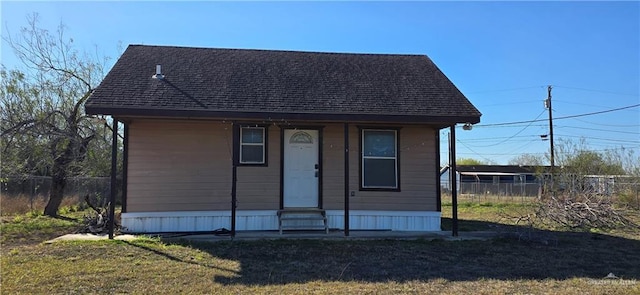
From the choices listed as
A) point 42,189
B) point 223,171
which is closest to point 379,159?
point 223,171

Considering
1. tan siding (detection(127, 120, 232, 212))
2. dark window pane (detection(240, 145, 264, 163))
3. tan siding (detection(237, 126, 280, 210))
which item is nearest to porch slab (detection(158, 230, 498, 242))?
tan siding (detection(237, 126, 280, 210))

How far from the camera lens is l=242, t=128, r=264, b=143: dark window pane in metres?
9.99

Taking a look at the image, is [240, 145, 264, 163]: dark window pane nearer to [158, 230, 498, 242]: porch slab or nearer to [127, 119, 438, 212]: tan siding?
[127, 119, 438, 212]: tan siding

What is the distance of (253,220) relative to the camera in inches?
388

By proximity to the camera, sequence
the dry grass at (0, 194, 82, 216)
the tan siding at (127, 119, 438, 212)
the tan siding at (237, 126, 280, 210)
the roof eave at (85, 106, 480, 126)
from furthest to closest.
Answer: the dry grass at (0, 194, 82, 216) → the tan siding at (237, 126, 280, 210) → the tan siding at (127, 119, 438, 212) → the roof eave at (85, 106, 480, 126)

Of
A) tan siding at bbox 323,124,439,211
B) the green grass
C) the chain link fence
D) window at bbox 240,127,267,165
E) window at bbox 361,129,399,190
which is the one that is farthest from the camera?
the chain link fence

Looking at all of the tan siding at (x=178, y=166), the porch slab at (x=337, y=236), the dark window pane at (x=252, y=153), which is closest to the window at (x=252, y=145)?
the dark window pane at (x=252, y=153)

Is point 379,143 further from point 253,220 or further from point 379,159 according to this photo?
point 253,220

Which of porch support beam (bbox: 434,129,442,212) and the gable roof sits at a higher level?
the gable roof

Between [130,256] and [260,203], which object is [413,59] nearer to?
[260,203]

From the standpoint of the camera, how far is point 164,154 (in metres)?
9.69

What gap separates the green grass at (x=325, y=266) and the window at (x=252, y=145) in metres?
2.29

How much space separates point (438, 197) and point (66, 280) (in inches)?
294

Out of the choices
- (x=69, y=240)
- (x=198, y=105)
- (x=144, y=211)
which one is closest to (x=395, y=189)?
(x=198, y=105)
